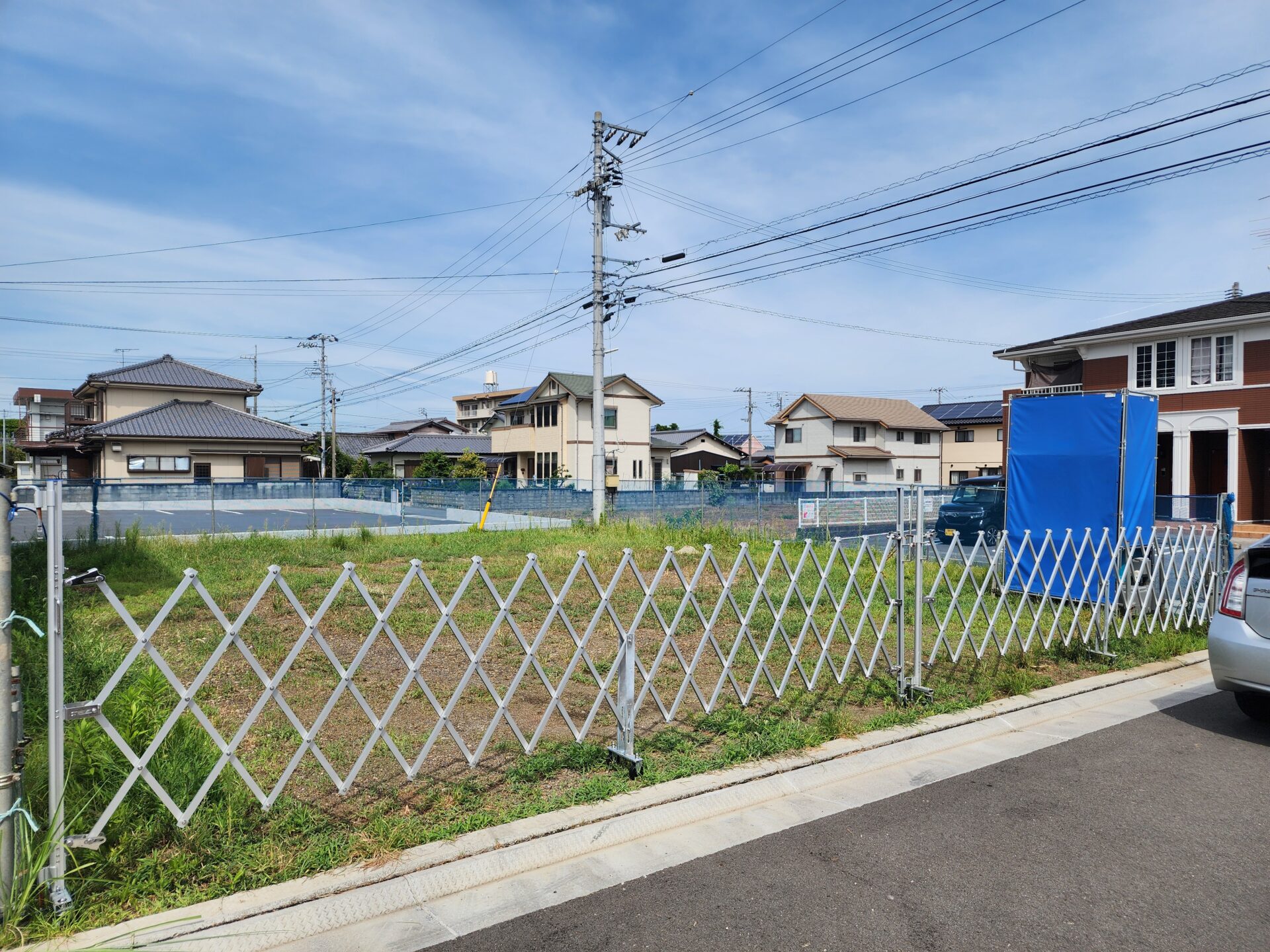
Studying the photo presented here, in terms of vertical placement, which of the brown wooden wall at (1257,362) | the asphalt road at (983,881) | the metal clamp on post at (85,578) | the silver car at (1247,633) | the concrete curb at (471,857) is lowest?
the asphalt road at (983,881)

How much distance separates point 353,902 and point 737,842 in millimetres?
1673

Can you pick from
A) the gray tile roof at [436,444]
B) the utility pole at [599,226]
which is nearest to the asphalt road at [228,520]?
the utility pole at [599,226]

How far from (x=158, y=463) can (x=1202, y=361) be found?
40499 millimetres

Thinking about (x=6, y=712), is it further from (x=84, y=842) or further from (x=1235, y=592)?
(x=1235, y=592)

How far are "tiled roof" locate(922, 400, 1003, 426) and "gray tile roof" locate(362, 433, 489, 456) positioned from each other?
29.6 m

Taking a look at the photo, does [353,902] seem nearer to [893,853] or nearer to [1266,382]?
[893,853]

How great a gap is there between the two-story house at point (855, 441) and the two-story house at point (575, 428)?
9.74 metres

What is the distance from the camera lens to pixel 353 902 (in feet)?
9.91

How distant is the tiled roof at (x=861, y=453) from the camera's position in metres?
43.7

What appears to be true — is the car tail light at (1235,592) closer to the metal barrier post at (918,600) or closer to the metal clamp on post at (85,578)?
the metal barrier post at (918,600)

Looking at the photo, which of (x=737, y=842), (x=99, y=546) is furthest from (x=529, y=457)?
(x=737, y=842)

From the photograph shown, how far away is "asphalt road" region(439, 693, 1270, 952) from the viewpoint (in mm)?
2844

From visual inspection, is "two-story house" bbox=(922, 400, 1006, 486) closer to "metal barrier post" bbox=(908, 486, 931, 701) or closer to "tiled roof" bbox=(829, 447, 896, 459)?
"tiled roof" bbox=(829, 447, 896, 459)

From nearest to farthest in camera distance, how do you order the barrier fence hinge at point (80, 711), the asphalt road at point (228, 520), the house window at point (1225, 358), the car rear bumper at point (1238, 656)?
the barrier fence hinge at point (80, 711) < the car rear bumper at point (1238, 656) < the asphalt road at point (228, 520) < the house window at point (1225, 358)
